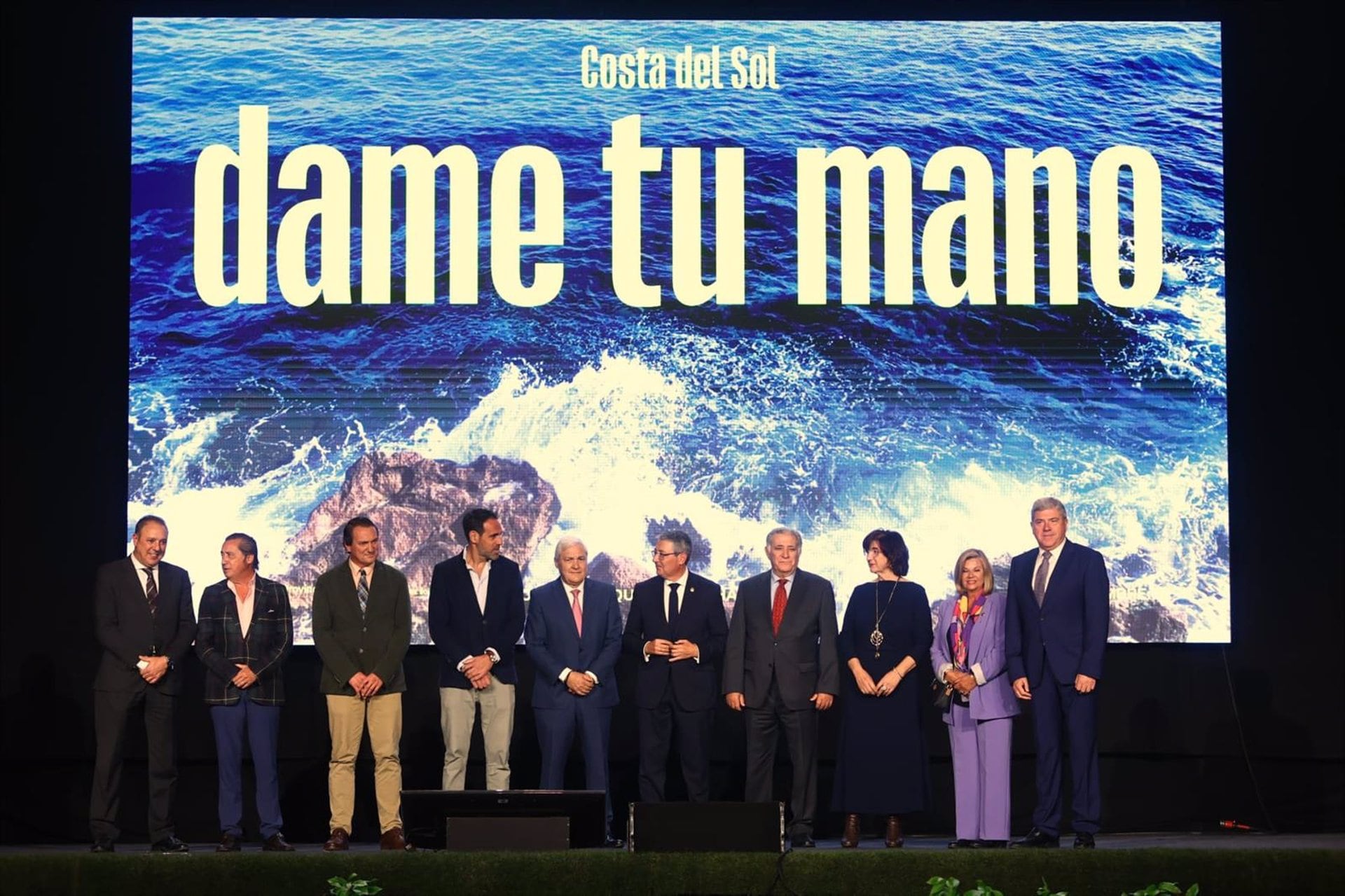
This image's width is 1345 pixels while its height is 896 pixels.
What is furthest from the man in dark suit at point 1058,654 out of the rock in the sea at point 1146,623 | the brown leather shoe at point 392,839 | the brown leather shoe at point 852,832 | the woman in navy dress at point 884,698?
the brown leather shoe at point 392,839

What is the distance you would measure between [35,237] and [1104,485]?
17.3 ft

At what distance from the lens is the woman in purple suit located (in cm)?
672

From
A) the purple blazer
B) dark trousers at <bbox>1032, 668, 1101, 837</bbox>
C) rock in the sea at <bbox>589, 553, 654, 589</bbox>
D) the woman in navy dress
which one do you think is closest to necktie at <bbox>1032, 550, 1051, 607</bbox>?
the purple blazer

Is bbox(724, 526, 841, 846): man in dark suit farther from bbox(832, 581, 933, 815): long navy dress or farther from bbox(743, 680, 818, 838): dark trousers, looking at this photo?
bbox(832, 581, 933, 815): long navy dress

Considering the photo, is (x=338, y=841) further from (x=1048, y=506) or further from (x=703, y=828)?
(x=1048, y=506)

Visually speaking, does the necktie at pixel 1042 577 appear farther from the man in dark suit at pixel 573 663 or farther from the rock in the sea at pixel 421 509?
the rock in the sea at pixel 421 509

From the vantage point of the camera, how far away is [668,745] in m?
7.14

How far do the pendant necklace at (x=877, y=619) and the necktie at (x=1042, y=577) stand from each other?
575 mm

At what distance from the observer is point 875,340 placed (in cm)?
800

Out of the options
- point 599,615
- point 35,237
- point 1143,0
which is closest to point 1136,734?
point 599,615

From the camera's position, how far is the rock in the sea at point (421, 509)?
7.79 meters

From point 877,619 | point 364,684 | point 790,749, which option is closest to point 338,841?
point 364,684

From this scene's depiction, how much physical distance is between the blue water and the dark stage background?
17cm

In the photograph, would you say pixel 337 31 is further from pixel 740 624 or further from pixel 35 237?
pixel 740 624
